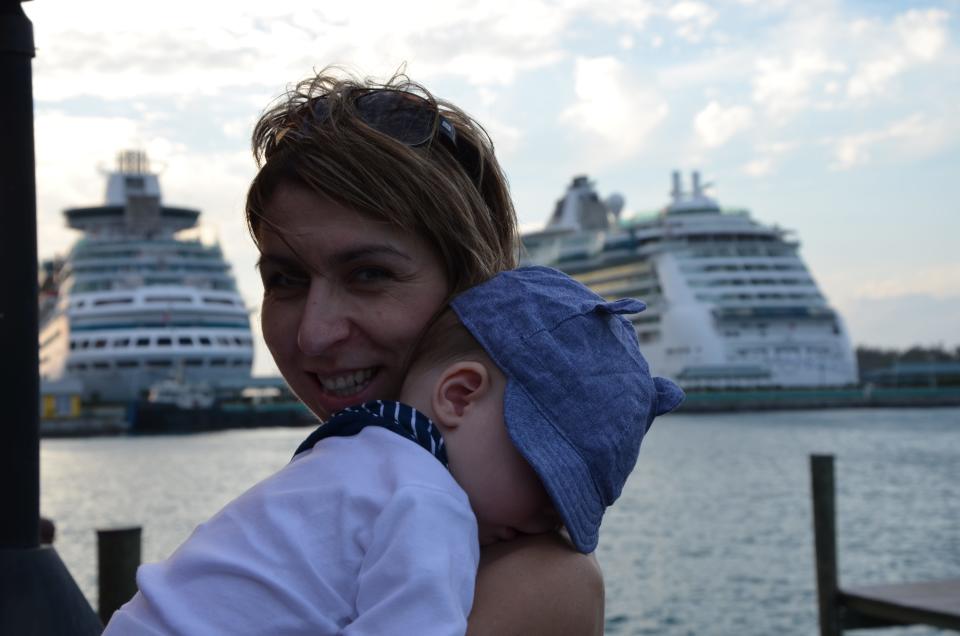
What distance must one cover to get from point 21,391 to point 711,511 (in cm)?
1721

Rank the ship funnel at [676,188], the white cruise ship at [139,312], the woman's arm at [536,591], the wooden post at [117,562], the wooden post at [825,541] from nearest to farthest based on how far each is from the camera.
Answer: the woman's arm at [536,591] < the wooden post at [117,562] < the wooden post at [825,541] < the white cruise ship at [139,312] < the ship funnel at [676,188]

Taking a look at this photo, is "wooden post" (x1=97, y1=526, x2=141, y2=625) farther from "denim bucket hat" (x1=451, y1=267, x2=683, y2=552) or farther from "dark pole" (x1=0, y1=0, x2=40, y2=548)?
"denim bucket hat" (x1=451, y1=267, x2=683, y2=552)

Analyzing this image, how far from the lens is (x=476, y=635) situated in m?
1.00

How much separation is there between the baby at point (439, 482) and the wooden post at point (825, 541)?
17.5ft

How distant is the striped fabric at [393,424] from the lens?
1.01 metres

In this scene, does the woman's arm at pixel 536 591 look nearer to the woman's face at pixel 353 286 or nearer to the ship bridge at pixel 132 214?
the woman's face at pixel 353 286

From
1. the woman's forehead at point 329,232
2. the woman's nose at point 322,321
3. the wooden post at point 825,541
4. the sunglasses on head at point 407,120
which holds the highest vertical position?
the sunglasses on head at point 407,120

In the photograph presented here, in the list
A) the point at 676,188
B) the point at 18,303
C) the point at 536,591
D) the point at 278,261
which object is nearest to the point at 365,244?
the point at 278,261

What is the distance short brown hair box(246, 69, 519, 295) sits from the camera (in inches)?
45.0

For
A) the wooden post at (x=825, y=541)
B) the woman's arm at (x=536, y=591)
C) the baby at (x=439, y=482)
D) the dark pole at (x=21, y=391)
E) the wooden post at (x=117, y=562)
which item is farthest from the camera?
the wooden post at (x=825, y=541)

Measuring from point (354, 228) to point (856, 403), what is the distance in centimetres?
5006

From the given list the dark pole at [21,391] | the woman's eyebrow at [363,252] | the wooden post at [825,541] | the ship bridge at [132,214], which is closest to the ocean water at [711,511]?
the wooden post at [825,541]

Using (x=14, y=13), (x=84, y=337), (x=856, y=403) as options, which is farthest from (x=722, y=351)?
(x=14, y=13)

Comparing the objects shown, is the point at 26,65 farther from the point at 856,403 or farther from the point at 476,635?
the point at 856,403
